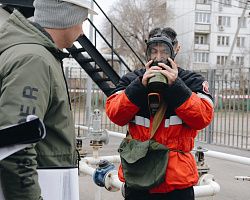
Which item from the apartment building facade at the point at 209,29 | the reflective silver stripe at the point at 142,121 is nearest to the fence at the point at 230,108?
the reflective silver stripe at the point at 142,121

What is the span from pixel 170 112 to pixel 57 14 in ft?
3.49

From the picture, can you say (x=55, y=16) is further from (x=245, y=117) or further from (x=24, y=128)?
(x=245, y=117)

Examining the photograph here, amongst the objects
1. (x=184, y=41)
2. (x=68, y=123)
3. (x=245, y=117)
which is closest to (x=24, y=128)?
(x=68, y=123)

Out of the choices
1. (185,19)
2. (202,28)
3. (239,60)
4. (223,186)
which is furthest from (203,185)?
(185,19)

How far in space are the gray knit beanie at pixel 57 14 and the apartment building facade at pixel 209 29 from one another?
64.0 meters

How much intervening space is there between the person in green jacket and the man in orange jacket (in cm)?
73

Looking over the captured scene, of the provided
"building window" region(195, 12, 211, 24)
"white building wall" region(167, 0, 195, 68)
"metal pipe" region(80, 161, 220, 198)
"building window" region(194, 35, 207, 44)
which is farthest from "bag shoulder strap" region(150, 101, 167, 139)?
"building window" region(195, 12, 211, 24)

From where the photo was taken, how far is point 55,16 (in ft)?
7.24

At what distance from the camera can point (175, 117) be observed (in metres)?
2.89

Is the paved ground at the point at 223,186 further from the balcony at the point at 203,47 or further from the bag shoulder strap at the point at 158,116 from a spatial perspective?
the balcony at the point at 203,47

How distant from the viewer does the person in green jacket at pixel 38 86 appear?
1843 millimetres

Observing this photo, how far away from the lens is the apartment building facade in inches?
2603

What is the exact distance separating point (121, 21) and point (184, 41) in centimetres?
2367

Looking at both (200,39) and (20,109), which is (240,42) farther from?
(20,109)
